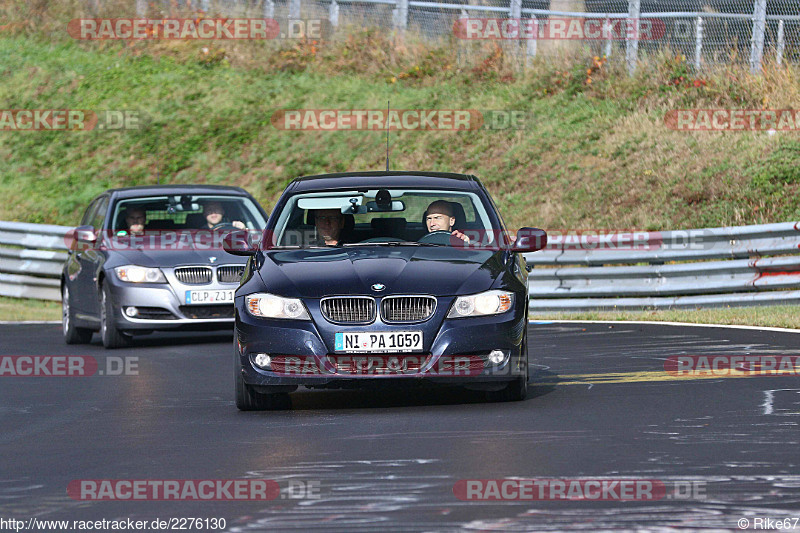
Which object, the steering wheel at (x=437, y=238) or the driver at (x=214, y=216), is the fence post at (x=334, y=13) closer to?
the driver at (x=214, y=216)

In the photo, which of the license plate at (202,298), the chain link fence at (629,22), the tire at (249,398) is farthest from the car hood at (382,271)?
the chain link fence at (629,22)

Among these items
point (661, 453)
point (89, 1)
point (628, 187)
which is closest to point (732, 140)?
point (628, 187)

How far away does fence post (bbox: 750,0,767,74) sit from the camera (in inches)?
1005

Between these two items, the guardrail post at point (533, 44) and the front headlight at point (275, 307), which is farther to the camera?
the guardrail post at point (533, 44)

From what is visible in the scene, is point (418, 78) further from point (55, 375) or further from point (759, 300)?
point (55, 375)

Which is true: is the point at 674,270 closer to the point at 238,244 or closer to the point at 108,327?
the point at 108,327

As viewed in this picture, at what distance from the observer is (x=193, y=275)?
52.5ft

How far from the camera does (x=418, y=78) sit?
31.5m

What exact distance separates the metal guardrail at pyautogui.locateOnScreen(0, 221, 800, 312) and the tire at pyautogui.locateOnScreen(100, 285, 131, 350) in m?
5.78

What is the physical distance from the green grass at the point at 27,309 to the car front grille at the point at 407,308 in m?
12.5

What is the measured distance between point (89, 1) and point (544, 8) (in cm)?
1506

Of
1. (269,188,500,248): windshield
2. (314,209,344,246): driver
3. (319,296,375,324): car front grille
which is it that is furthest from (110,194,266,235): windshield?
(319,296,375,324): car front grille

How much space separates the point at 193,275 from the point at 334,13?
19.6 meters

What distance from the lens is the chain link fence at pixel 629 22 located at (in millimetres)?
25703
